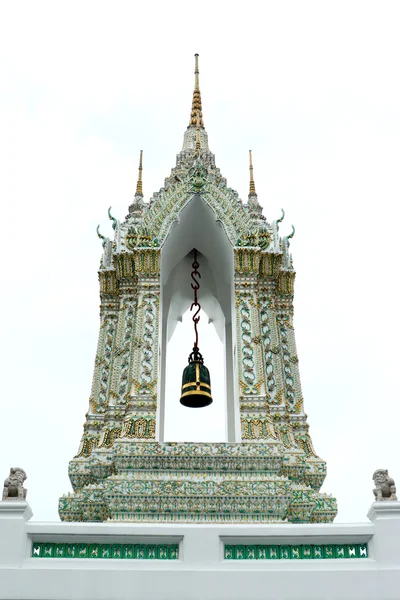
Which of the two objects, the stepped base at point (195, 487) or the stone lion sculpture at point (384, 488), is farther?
the stepped base at point (195, 487)

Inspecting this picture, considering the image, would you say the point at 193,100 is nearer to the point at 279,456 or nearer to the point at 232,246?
the point at 232,246

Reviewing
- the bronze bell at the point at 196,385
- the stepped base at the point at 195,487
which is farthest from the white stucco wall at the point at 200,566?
the bronze bell at the point at 196,385

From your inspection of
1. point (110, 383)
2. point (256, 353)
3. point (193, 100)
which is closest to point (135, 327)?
point (110, 383)

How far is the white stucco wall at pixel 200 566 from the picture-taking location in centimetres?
738

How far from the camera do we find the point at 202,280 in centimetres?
1341

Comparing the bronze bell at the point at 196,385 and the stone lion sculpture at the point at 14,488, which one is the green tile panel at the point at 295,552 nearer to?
the stone lion sculpture at the point at 14,488

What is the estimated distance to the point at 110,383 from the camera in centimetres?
1131

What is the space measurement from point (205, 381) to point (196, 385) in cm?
18

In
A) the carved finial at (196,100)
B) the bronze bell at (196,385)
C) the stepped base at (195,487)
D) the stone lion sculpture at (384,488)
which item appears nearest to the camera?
the stone lion sculpture at (384,488)

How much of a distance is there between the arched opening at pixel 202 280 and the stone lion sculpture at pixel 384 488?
3.89 metres

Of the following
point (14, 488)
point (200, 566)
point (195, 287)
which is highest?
point (195, 287)

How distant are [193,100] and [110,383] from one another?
6180 millimetres

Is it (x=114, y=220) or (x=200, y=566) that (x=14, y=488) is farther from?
(x=114, y=220)

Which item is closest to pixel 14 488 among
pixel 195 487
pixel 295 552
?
pixel 195 487
